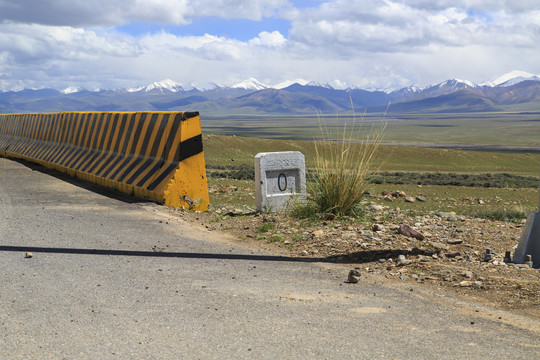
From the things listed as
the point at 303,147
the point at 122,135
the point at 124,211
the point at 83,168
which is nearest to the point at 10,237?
the point at 124,211

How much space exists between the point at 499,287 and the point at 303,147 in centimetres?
4810

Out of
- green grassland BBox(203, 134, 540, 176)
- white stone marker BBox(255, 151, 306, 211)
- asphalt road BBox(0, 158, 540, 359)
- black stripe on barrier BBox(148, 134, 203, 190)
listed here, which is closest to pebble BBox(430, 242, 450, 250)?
asphalt road BBox(0, 158, 540, 359)

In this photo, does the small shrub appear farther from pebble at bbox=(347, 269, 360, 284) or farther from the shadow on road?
pebble at bbox=(347, 269, 360, 284)

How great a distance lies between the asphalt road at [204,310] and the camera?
11.7ft

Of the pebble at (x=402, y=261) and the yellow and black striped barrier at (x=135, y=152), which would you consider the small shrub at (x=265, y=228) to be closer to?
the yellow and black striped barrier at (x=135, y=152)

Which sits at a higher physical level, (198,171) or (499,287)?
(198,171)

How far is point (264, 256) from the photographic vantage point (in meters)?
6.24

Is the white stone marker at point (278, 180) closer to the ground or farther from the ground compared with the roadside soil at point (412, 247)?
farther from the ground

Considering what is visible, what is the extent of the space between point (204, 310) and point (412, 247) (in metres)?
3.04

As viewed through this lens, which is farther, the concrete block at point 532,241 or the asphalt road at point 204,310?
the concrete block at point 532,241

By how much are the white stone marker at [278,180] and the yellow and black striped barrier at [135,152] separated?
84 centimetres

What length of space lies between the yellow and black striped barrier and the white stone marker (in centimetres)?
84

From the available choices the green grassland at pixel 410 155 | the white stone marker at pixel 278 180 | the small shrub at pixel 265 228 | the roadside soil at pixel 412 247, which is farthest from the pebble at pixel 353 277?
the green grassland at pixel 410 155

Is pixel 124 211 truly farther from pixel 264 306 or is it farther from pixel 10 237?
pixel 264 306
